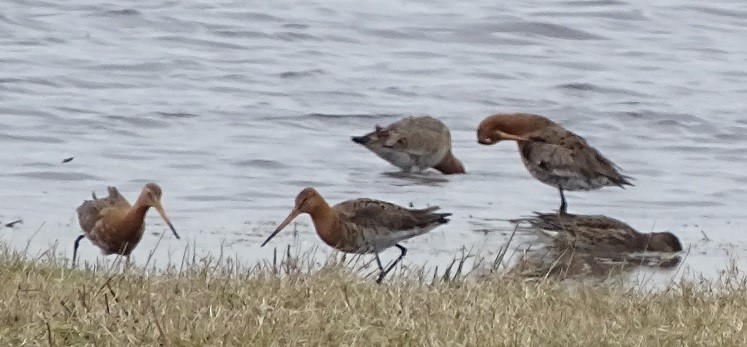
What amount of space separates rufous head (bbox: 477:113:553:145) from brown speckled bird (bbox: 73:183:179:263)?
12.4ft

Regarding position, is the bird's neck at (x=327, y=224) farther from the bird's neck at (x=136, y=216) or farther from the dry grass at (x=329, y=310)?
the dry grass at (x=329, y=310)

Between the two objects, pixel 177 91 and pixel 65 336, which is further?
pixel 177 91

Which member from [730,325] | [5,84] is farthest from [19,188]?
[730,325]

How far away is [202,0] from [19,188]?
10.1 meters

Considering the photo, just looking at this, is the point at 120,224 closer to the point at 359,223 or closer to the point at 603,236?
the point at 359,223

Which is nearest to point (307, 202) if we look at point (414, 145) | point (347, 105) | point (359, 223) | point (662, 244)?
point (359, 223)

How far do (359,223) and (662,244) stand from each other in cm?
200

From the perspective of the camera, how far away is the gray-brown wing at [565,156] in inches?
444

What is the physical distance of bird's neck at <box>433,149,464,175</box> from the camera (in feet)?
42.5

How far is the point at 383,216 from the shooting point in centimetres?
892

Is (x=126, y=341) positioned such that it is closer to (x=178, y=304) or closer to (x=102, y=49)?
(x=178, y=304)

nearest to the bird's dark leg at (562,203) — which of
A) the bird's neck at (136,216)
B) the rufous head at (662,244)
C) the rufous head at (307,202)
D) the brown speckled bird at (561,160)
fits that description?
the brown speckled bird at (561,160)

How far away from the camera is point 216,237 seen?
9844mm

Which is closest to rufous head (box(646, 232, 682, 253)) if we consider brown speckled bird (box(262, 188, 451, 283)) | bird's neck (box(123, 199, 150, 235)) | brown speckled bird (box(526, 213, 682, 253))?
brown speckled bird (box(526, 213, 682, 253))
